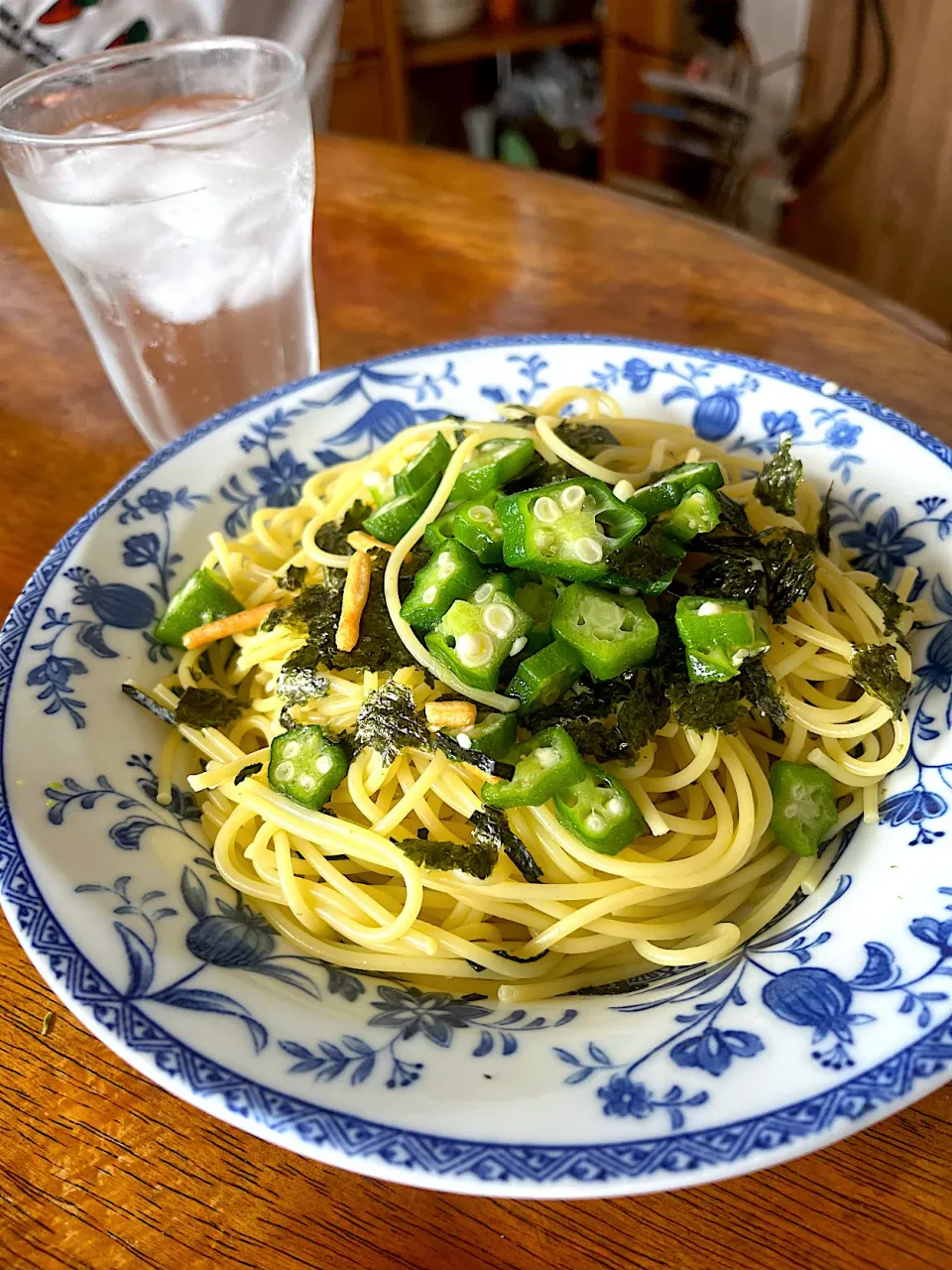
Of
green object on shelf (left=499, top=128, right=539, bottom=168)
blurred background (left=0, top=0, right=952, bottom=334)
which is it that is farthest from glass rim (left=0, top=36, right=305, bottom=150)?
green object on shelf (left=499, top=128, right=539, bottom=168)

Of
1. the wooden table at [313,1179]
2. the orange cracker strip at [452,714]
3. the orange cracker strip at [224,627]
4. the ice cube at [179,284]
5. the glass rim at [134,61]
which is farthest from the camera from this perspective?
the ice cube at [179,284]

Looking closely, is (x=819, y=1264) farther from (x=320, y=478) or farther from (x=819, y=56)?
(x=819, y=56)

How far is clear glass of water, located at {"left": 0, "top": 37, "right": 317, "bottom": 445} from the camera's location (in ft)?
7.06

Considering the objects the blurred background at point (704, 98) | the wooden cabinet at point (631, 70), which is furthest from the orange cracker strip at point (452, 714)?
the wooden cabinet at point (631, 70)

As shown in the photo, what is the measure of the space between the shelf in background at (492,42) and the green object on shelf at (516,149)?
1.81ft

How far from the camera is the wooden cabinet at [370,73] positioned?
602cm

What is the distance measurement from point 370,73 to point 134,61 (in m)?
4.25

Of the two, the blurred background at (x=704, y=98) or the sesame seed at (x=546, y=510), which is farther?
the blurred background at (x=704, y=98)

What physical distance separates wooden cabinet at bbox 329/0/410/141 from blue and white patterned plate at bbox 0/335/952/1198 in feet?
16.6

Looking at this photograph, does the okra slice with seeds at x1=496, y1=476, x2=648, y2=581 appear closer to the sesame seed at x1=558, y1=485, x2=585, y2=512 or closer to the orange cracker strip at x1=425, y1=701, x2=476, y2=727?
the sesame seed at x1=558, y1=485, x2=585, y2=512

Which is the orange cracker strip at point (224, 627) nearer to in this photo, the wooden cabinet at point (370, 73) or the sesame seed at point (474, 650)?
the sesame seed at point (474, 650)

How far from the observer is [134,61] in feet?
8.29

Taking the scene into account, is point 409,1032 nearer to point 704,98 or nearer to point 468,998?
point 468,998

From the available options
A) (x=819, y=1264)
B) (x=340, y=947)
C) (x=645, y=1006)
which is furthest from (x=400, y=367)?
(x=819, y=1264)
